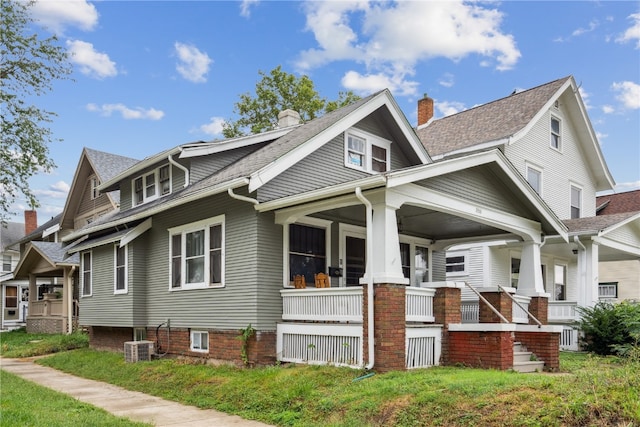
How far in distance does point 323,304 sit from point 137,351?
5.51 meters

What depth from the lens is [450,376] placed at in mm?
8211

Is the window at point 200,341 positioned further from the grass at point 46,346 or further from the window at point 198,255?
the grass at point 46,346

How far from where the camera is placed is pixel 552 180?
21.9m

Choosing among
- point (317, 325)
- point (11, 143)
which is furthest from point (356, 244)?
point (11, 143)

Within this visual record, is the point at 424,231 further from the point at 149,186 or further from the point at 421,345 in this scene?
the point at 149,186

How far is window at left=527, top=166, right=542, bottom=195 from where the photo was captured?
20797mm

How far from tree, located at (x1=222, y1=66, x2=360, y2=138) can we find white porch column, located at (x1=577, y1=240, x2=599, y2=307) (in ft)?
64.8

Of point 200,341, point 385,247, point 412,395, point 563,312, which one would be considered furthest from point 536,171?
point 412,395

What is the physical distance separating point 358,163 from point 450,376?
23.2 ft

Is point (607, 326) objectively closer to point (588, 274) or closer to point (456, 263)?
point (588, 274)

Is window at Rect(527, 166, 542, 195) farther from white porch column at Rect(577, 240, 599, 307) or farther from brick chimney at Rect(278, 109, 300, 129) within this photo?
brick chimney at Rect(278, 109, 300, 129)

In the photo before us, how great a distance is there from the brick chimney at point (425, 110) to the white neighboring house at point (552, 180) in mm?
→ 472

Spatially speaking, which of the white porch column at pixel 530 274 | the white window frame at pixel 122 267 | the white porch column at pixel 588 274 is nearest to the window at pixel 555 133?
the white porch column at pixel 588 274

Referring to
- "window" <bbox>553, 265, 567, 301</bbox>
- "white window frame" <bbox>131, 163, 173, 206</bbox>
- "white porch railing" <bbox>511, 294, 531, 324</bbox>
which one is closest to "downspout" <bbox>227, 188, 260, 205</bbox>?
"white window frame" <bbox>131, 163, 173, 206</bbox>
